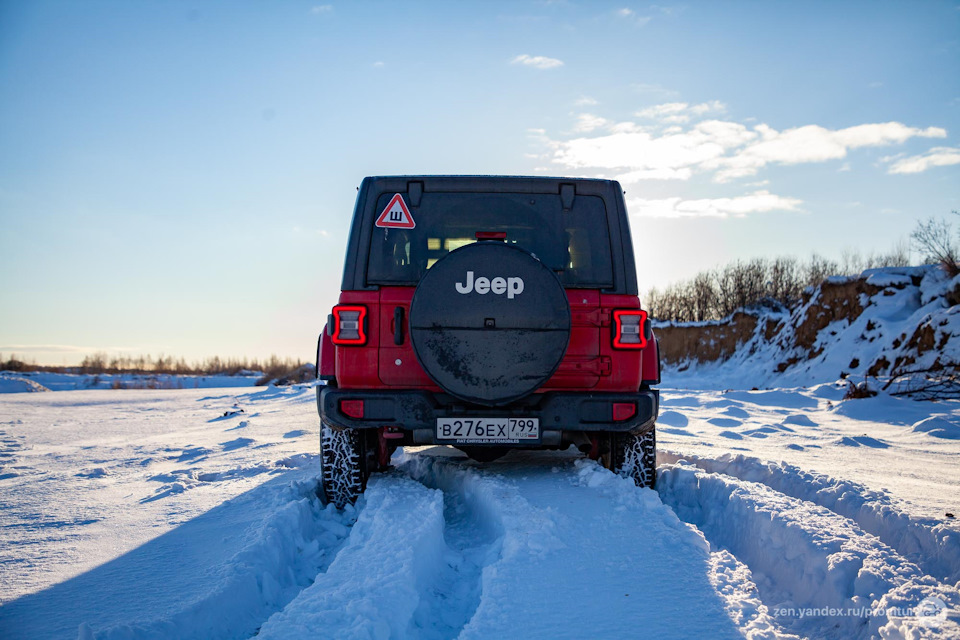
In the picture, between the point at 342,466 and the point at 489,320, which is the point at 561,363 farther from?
the point at 342,466

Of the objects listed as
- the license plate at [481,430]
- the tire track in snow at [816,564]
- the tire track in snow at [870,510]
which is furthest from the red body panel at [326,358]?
the tire track in snow at [870,510]

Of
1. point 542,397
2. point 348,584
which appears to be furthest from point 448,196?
point 348,584

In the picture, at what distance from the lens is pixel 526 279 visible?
11.3 ft

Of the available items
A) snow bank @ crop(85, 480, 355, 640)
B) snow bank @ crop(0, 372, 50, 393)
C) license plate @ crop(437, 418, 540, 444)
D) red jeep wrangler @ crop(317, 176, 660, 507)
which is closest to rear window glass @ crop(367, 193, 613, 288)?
red jeep wrangler @ crop(317, 176, 660, 507)

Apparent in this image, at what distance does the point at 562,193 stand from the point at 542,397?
1344 mm

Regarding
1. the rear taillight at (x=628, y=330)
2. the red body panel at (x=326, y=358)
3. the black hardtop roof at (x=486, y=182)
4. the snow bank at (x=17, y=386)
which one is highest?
the black hardtop roof at (x=486, y=182)

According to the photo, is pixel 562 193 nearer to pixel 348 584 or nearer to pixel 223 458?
pixel 348 584

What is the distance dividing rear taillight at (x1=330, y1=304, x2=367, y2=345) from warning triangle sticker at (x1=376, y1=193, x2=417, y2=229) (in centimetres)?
58

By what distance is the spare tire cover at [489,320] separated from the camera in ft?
11.2

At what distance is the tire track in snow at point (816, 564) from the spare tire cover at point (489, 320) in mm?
1315

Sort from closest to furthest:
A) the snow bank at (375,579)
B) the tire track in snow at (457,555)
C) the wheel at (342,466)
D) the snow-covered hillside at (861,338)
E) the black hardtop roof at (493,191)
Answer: the snow bank at (375,579), the tire track in snow at (457,555), the black hardtop roof at (493,191), the wheel at (342,466), the snow-covered hillside at (861,338)

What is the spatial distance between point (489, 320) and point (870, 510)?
7.58 ft

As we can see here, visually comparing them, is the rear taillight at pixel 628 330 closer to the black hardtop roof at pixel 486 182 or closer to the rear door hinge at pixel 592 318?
the rear door hinge at pixel 592 318

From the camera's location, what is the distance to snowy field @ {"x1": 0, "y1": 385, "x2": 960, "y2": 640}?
7.34 ft
